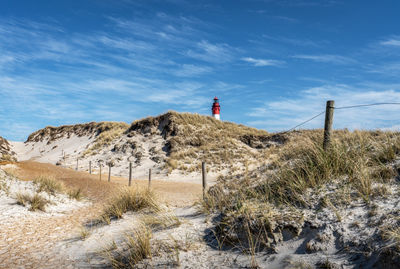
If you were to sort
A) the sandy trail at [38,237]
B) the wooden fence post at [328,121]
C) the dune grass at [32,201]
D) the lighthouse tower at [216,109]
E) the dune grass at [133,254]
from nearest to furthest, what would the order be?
the dune grass at [133,254] → the sandy trail at [38,237] → the wooden fence post at [328,121] → the dune grass at [32,201] → the lighthouse tower at [216,109]

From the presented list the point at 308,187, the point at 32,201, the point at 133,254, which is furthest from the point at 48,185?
the point at 308,187

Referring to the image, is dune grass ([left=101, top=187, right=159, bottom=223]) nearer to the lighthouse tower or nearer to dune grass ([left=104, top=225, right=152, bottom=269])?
dune grass ([left=104, top=225, right=152, bottom=269])

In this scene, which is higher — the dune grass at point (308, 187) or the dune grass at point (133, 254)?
the dune grass at point (308, 187)

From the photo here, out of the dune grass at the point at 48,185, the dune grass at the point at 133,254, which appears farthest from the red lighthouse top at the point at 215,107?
the dune grass at the point at 133,254

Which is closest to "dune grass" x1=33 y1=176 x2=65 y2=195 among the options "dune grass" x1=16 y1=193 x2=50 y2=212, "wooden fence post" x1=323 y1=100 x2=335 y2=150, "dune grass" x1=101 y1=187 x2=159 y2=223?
"dune grass" x1=16 y1=193 x2=50 y2=212

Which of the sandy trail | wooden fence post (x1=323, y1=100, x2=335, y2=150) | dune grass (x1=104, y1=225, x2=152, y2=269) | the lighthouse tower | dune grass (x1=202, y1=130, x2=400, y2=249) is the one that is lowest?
the sandy trail

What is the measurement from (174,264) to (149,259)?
559 millimetres

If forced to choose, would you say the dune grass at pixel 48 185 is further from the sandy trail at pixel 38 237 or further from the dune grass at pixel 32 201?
the sandy trail at pixel 38 237

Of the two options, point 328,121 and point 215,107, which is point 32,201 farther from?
point 215,107

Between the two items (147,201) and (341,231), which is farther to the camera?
(147,201)

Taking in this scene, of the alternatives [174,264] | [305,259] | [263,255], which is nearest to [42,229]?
[174,264]

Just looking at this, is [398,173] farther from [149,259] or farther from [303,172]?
[149,259]

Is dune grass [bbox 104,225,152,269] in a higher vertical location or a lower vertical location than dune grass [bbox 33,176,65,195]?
lower

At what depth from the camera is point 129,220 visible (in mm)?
7781
